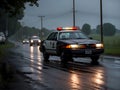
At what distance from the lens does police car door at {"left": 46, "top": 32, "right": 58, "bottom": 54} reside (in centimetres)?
2320

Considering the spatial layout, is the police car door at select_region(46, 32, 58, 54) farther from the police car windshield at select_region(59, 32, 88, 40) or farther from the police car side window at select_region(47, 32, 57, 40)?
the police car windshield at select_region(59, 32, 88, 40)

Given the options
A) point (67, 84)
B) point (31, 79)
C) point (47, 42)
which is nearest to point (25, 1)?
point (47, 42)

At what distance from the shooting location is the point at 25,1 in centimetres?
3009

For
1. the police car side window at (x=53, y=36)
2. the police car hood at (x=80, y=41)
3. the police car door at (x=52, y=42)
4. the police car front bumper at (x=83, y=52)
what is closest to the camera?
the police car front bumper at (x=83, y=52)

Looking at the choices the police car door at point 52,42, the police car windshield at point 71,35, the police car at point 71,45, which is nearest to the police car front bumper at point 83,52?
the police car at point 71,45

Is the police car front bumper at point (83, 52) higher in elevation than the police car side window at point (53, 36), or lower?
lower

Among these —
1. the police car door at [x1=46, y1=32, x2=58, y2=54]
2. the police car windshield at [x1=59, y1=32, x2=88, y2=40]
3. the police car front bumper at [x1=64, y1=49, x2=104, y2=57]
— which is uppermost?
the police car windshield at [x1=59, y1=32, x2=88, y2=40]

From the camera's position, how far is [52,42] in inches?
924

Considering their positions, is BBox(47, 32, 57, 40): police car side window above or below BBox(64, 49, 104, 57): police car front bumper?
above

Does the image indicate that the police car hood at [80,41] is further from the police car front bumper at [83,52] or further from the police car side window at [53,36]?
the police car side window at [53,36]

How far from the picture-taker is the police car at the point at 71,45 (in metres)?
20.9

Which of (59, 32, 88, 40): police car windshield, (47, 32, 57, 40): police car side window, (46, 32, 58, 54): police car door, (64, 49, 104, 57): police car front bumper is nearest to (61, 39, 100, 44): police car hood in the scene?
(64, 49, 104, 57): police car front bumper

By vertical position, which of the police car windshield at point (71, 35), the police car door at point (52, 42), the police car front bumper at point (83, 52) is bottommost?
the police car front bumper at point (83, 52)

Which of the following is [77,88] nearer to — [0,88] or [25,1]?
[0,88]
